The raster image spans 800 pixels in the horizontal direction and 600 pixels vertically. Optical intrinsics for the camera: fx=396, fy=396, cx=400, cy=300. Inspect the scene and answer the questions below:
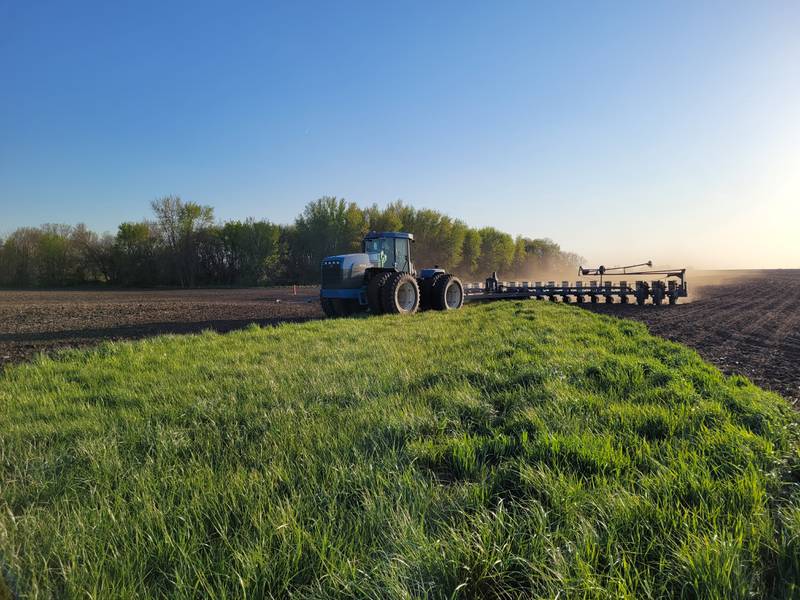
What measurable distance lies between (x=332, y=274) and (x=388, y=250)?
219 cm

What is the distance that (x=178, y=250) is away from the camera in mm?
46562

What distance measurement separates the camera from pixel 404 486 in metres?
2.27

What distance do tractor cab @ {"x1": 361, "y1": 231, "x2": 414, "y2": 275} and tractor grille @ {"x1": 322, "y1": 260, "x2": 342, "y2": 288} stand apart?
1.26 meters

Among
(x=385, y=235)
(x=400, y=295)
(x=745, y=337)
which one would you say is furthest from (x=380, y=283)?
(x=745, y=337)

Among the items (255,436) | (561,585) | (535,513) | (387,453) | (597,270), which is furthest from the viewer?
(597,270)

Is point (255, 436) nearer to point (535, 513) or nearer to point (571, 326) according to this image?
point (535, 513)

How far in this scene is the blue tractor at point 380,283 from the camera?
11930mm

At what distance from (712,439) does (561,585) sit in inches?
79.4

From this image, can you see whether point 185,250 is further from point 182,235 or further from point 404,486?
point 404,486

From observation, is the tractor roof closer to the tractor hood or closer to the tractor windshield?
the tractor windshield

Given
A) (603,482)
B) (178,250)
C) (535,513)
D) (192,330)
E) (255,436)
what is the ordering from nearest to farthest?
(535,513) < (603,482) < (255,436) < (192,330) < (178,250)

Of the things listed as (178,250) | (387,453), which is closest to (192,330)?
(387,453)

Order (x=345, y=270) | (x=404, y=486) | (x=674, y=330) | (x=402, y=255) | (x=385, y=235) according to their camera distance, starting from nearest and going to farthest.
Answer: (x=404, y=486)
(x=674, y=330)
(x=345, y=270)
(x=385, y=235)
(x=402, y=255)

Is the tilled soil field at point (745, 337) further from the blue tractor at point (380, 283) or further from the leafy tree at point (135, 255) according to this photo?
the leafy tree at point (135, 255)
